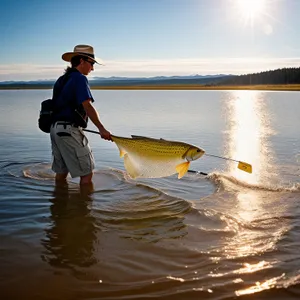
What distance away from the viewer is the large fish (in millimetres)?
5918

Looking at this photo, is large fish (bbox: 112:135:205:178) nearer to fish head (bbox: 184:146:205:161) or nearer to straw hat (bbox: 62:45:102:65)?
fish head (bbox: 184:146:205:161)

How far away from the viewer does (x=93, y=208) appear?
6.37 metres

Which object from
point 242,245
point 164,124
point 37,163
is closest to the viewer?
point 242,245

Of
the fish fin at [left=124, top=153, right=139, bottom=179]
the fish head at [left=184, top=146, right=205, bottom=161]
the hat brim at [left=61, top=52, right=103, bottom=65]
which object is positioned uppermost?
the hat brim at [left=61, top=52, right=103, bottom=65]

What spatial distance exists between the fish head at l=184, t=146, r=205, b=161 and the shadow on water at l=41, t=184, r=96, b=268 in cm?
166

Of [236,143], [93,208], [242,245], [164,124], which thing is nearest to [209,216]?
[242,245]

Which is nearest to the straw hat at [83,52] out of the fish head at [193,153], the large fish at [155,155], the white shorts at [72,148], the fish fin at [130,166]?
the white shorts at [72,148]

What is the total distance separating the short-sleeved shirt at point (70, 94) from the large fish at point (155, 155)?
821 millimetres

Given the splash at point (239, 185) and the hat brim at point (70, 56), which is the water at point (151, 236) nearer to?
the splash at point (239, 185)

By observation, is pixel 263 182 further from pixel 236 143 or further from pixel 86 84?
pixel 236 143

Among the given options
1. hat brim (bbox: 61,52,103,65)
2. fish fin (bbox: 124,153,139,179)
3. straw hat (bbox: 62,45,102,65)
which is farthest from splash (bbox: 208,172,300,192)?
straw hat (bbox: 62,45,102,65)

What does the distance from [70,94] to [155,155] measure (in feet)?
5.49

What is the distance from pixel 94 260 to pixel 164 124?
56.7ft

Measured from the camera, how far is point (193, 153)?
19.3 ft
